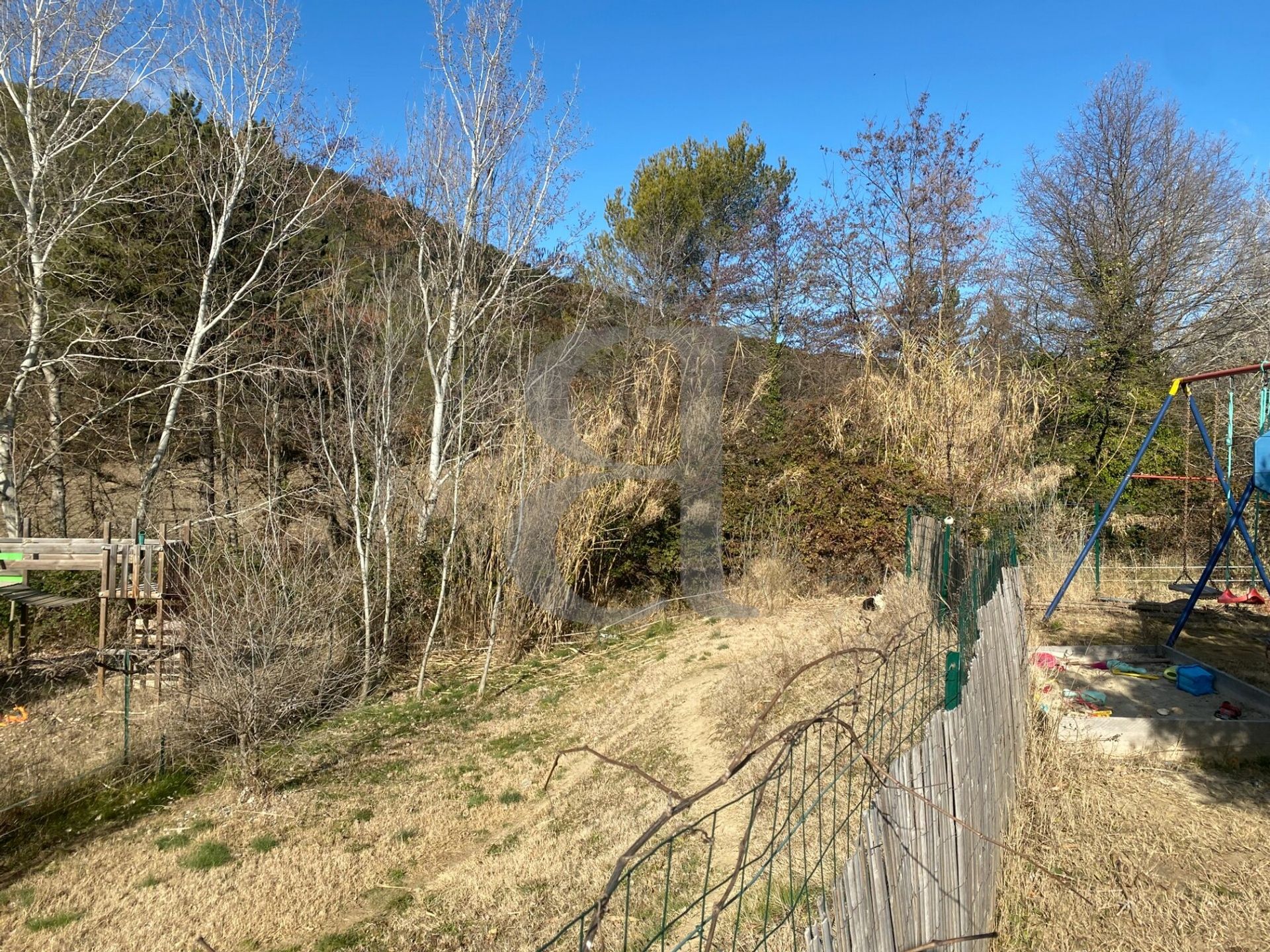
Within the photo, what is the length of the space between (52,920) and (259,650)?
236cm

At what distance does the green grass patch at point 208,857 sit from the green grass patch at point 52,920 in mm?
577

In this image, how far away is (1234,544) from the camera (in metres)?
11.3

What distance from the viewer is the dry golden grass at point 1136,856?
10.8 ft

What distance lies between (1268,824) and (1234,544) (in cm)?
866

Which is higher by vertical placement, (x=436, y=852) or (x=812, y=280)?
(x=812, y=280)

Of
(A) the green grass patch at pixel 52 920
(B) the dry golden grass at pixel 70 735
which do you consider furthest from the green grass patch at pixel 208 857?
(B) the dry golden grass at pixel 70 735

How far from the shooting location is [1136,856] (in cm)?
385

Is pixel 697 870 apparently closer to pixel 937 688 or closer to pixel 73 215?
pixel 937 688

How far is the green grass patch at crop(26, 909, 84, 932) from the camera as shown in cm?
445

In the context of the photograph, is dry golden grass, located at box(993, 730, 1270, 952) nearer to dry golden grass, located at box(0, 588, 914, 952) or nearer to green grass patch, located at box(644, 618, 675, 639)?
dry golden grass, located at box(0, 588, 914, 952)

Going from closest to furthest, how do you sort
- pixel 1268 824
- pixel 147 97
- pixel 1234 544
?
pixel 1268 824, pixel 1234 544, pixel 147 97

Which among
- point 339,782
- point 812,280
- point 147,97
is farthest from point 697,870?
point 812,280

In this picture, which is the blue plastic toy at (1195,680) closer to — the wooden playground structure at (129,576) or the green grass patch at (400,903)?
the green grass patch at (400,903)

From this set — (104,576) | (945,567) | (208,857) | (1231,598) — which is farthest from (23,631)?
(1231,598)
